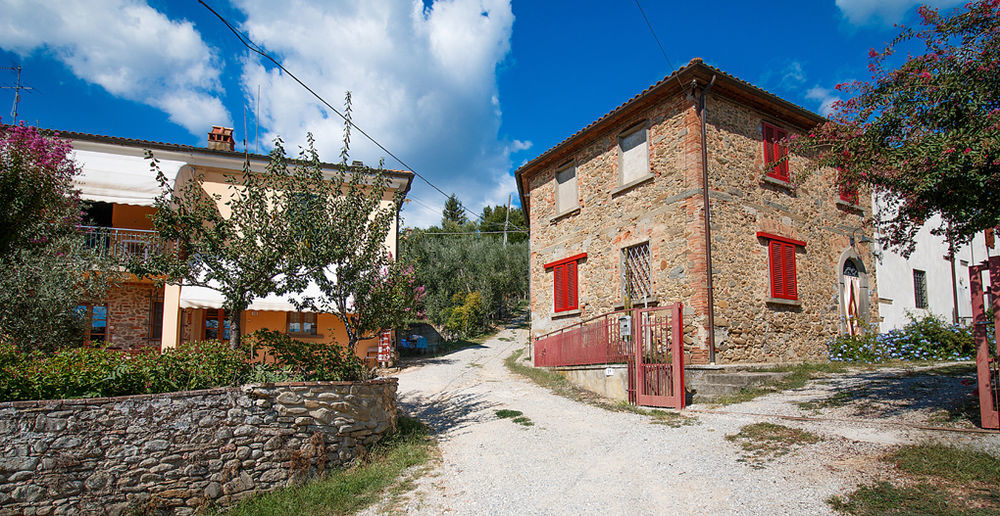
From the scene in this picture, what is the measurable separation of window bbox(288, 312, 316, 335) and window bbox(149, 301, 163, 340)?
13.3 feet

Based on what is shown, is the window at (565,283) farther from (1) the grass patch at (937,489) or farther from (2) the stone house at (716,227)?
(1) the grass patch at (937,489)

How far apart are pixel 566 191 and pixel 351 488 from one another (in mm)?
12172

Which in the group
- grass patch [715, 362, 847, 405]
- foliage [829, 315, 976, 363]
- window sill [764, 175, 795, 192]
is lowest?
grass patch [715, 362, 847, 405]

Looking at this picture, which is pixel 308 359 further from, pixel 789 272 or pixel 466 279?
pixel 466 279

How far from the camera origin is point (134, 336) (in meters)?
16.8

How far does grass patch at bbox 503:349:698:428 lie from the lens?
845 cm

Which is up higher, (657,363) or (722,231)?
(722,231)

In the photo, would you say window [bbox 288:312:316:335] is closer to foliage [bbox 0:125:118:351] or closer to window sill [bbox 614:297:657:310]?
foliage [bbox 0:125:118:351]

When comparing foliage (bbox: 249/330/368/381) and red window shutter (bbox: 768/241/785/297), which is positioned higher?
red window shutter (bbox: 768/241/785/297)

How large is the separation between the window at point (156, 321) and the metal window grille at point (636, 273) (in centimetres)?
1524

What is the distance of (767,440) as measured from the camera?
6719mm

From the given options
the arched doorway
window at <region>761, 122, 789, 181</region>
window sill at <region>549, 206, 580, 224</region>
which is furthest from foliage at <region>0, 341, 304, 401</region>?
the arched doorway

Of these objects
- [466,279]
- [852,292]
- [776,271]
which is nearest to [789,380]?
[776,271]

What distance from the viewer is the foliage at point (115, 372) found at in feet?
19.6
